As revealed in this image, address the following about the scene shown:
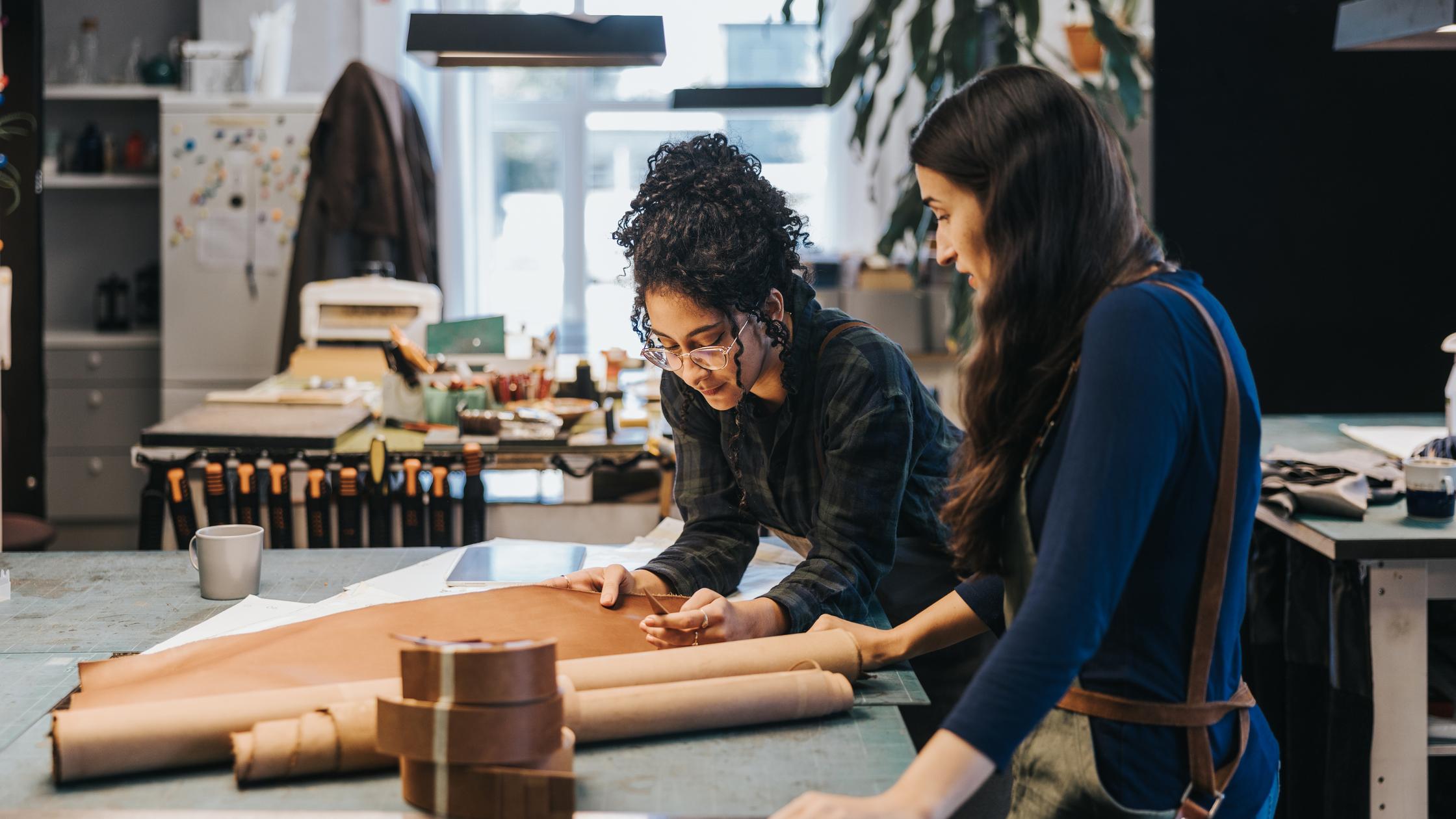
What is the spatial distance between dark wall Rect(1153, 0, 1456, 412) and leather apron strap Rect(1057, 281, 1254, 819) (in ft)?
9.95

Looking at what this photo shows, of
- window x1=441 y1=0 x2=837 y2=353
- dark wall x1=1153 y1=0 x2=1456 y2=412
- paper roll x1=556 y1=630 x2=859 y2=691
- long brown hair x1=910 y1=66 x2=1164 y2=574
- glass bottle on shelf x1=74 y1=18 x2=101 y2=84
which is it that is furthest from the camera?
window x1=441 y1=0 x2=837 y2=353

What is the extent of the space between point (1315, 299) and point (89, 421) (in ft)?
17.1

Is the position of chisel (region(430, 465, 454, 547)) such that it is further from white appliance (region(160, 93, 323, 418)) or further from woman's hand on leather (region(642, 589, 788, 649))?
white appliance (region(160, 93, 323, 418))

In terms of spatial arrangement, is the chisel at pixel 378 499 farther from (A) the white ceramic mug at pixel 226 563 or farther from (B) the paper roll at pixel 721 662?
(B) the paper roll at pixel 721 662

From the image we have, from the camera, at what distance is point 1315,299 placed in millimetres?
3992

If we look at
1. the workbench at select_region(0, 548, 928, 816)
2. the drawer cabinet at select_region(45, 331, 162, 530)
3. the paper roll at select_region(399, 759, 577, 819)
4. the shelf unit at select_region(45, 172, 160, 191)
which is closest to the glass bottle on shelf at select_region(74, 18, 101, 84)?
the shelf unit at select_region(45, 172, 160, 191)

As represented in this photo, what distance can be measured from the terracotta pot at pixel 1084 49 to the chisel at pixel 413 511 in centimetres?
346

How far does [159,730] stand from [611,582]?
1.90ft

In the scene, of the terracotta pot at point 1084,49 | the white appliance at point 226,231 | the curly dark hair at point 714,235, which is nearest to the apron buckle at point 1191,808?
the curly dark hair at point 714,235

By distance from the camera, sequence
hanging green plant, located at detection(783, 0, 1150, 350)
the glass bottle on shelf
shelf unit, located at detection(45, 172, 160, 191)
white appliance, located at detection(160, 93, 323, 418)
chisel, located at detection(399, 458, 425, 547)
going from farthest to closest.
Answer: the glass bottle on shelf, shelf unit, located at detection(45, 172, 160, 191), white appliance, located at detection(160, 93, 323, 418), hanging green plant, located at detection(783, 0, 1150, 350), chisel, located at detection(399, 458, 425, 547)

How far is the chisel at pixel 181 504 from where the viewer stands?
2812mm

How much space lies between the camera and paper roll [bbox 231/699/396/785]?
3.67 feet

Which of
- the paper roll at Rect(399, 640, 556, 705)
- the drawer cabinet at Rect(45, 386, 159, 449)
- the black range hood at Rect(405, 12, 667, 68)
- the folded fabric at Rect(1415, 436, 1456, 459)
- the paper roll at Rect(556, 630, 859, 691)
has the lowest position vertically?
the drawer cabinet at Rect(45, 386, 159, 449)

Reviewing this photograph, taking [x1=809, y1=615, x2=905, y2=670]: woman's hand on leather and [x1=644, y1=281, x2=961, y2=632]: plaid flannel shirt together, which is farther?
[x1=644, y1=281, x2=961, y2=632]: plaid flannel shirt
